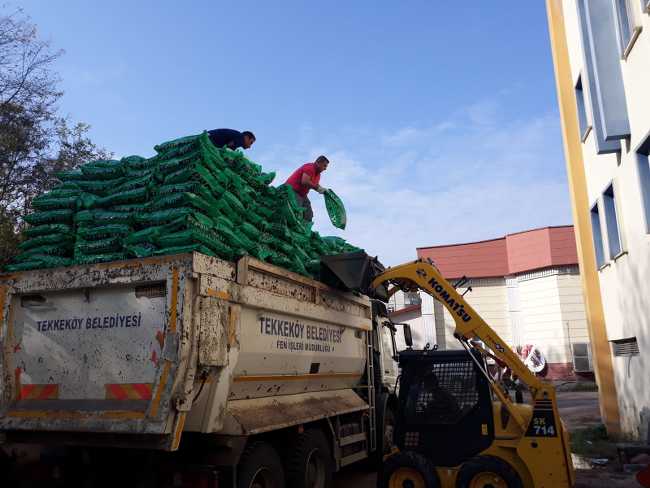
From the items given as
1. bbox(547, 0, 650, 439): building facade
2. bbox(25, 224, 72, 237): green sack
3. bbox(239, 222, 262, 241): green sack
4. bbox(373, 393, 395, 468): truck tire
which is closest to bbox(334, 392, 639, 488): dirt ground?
bbox(373, 393, 395, 468): truck tire

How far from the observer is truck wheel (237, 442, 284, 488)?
4.58m

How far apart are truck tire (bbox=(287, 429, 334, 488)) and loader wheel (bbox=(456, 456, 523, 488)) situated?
141cm

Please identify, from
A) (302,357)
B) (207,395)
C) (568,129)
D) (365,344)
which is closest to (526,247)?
(568,129)

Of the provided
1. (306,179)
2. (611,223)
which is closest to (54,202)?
(306,179)

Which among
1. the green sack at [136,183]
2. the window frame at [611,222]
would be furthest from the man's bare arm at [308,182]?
the window frame at [611,222]

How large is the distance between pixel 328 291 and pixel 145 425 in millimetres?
2984

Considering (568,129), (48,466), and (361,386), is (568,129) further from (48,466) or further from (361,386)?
(48,466)

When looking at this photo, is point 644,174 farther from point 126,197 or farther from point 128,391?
point 128,391

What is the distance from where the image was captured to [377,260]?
23.3 ft

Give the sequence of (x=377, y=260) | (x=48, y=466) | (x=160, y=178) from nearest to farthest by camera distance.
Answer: (x=48, y=466) → (x=160, y=178) → (x=377, y=260)

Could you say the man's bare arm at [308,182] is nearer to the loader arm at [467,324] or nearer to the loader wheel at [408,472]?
the loader arm at [467,324]

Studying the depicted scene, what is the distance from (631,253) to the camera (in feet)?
29.3

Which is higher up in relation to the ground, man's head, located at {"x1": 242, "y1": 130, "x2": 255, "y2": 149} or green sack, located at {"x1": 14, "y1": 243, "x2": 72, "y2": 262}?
man's head, located at {"x1": 242, "y1": 130, "x2": 255, "y2": 149}

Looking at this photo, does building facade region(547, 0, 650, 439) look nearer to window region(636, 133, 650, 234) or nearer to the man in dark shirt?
window region(636, 133, 650, 234)
